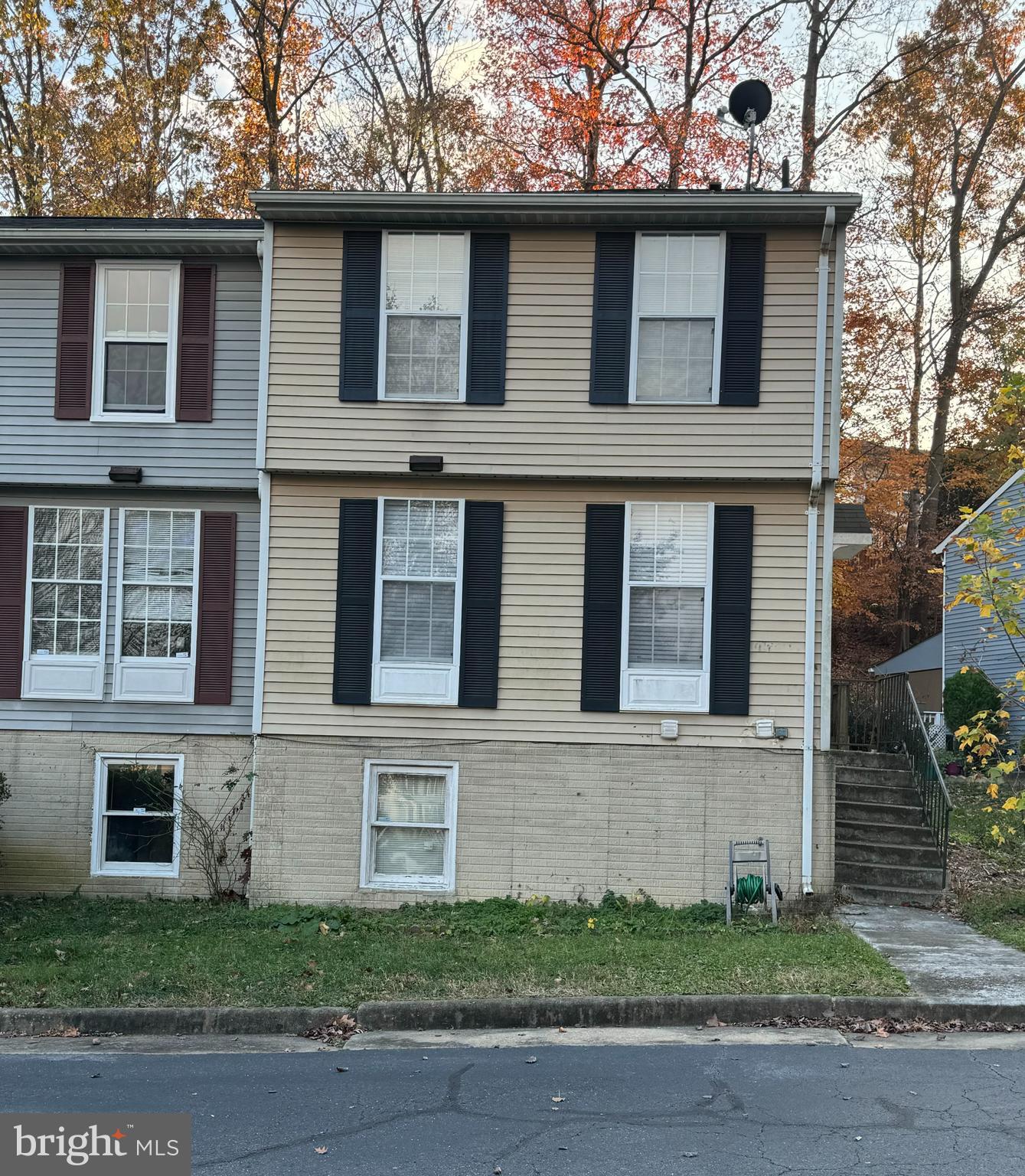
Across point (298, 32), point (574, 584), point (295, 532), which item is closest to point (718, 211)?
point (574, 584)

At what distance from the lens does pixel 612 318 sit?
11578 mm

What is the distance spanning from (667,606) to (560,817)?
224 cm

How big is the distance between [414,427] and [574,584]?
7.04ft

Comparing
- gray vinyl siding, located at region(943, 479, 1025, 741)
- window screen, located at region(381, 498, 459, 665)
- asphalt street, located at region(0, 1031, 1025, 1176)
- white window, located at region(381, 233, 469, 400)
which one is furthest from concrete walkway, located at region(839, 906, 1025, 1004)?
gray vinyl siding, located at region(943, 479, 1025, 741)

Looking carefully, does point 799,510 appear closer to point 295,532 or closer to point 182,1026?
point 295,532

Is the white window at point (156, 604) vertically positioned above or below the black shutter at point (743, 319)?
below

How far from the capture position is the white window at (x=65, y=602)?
40.9 feet

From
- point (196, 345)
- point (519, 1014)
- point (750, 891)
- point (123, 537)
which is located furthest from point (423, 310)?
point (519, 1014)

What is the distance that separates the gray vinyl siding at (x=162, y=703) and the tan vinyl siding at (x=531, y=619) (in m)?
0.79

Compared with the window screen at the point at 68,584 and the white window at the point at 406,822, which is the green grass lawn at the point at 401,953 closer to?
the white window at the point at 406,822

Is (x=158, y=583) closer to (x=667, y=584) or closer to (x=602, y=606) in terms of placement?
(x=602, y=606)

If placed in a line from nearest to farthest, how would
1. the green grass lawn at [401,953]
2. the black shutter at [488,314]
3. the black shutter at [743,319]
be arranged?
the green grass lawn at [401,953]
the black shutter at [743,319]
the black shutter at [488,314]

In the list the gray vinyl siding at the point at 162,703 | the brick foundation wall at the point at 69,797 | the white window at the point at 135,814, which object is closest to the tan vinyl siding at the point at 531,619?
the gray vinyl siding at the point at 162,703

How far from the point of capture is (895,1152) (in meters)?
5.68
